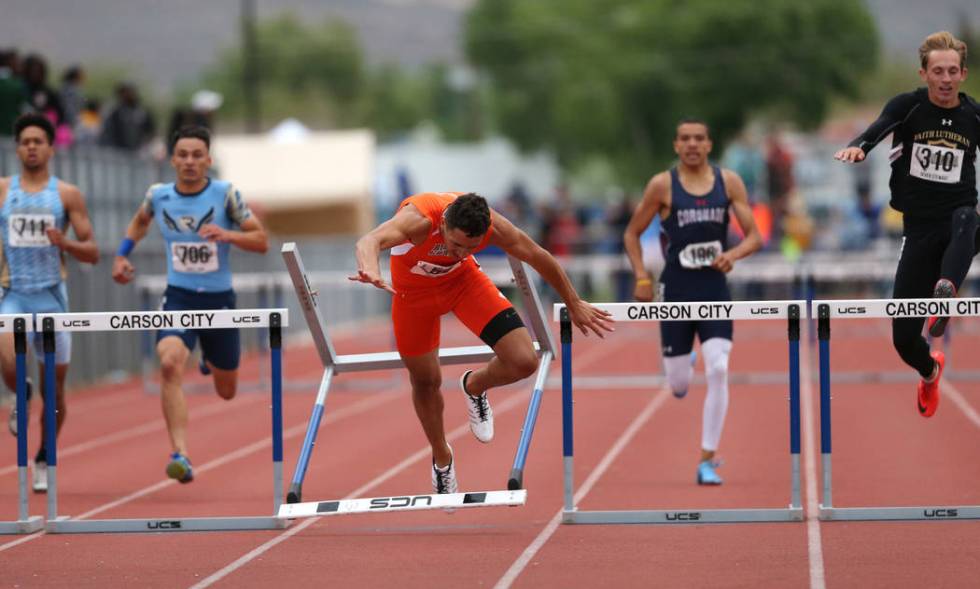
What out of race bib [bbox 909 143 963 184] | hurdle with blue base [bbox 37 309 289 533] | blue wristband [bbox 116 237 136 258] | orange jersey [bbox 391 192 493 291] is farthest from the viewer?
blue wristband [bbox 116 237 136 258]

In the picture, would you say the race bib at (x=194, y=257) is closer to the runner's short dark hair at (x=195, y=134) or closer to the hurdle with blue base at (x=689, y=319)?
the runner's short dark hair at (x=195, y=134)

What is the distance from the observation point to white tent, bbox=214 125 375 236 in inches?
1287

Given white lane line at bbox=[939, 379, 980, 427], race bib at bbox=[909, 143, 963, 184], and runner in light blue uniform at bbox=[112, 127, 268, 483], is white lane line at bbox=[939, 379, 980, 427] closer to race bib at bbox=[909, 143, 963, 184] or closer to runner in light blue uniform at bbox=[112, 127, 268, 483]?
race bib at bbox=[909, 143, 963, 184]

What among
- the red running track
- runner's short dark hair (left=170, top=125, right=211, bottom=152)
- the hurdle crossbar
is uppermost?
runner's short dark hair (left=170, top=125, right=211, bottom=152)

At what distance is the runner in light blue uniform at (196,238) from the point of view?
33.9 ft

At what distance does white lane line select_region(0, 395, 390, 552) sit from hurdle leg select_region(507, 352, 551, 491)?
7.91 ft

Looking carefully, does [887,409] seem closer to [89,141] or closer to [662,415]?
[662,415]

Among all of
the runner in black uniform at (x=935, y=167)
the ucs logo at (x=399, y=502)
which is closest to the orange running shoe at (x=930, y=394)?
the runner in black uniform at (x=935, y=167)

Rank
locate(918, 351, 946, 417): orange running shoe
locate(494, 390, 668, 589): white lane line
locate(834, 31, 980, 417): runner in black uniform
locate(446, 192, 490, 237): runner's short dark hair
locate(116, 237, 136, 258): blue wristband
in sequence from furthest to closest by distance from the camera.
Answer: locate(116, 237, 136, 258): blue wristband < locate(918, 351, 946, 417): orange running shoe < locate(834, 31, 980, 417): runner in black uniform < locate(446, 192, 490, 237): runner's short dark hair < locate(494, 390, 668, 589): white lane line

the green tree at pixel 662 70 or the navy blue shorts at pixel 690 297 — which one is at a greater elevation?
the green tree at pixel 662 70

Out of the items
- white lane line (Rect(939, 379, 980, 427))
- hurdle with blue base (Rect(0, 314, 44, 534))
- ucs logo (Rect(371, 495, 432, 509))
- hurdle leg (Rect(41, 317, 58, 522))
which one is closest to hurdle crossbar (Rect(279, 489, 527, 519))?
ucs logo (Rect(371, 495, 432, 509))

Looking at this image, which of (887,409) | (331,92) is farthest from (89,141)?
(331,92)

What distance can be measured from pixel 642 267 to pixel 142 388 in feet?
32.4

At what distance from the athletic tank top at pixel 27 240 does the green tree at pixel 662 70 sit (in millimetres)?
38366
